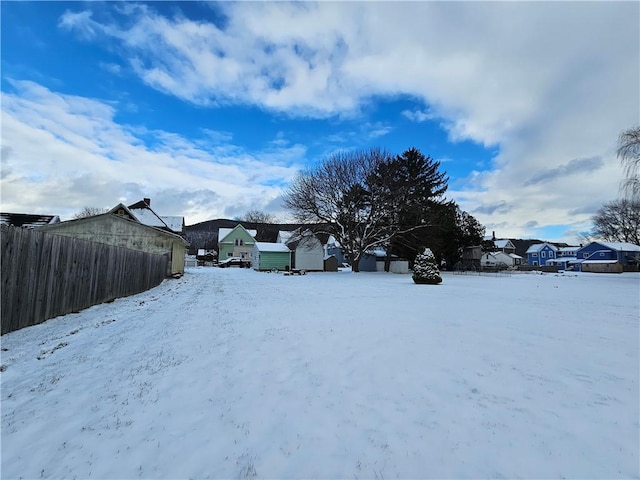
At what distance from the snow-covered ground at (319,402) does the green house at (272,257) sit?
96.3 feet

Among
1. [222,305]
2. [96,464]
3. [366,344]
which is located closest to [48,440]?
[96,464]

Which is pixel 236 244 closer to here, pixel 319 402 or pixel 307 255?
pixel 307 255

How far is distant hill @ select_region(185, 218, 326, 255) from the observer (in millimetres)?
68519

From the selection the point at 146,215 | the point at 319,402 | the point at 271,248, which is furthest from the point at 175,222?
the point at 319,402

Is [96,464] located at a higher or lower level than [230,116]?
lower

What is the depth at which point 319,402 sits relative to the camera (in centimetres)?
339

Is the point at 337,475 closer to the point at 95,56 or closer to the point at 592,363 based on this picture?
the point at 592,363

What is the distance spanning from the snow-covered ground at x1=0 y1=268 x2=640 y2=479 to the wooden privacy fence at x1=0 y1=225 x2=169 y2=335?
53 cm

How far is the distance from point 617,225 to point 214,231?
269 ft

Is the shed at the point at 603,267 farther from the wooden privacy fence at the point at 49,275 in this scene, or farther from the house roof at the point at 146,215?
the wooden privacy fence at the point at 49,275

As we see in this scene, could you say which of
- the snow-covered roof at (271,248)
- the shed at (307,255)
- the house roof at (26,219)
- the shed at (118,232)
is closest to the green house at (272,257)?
the snow-covered roof at (271,248)

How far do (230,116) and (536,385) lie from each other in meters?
16.1

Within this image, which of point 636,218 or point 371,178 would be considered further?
point 636,218

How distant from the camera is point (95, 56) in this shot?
978 centimetres
